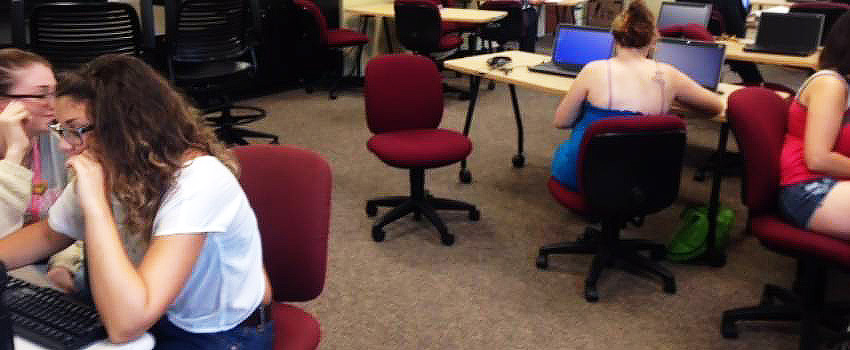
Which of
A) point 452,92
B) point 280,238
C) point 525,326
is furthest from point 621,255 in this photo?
point 452,92

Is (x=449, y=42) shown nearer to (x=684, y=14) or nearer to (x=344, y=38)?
(x=344, y=38)

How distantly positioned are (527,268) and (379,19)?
3.94 m

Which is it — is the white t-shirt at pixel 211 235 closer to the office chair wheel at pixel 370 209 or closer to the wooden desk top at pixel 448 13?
the office chair wheel at pixel 370 209

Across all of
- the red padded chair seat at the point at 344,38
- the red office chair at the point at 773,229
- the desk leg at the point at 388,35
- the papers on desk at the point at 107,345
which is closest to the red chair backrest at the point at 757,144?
the red office chair at the point at 773,229

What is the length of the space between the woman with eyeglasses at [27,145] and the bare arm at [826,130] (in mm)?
1956

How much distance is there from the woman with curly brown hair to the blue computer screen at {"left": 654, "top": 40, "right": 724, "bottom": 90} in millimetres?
2245

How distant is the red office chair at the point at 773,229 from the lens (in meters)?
2.02

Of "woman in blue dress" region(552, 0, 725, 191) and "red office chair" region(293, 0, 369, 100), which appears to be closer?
"woman in blue dress" region(552, 0, 725, 191)

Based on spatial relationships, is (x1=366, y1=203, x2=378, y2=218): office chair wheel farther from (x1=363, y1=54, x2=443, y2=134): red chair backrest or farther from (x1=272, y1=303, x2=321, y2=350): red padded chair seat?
(x1=272, y1=303, x2=321, y2=350): red padded chair seat

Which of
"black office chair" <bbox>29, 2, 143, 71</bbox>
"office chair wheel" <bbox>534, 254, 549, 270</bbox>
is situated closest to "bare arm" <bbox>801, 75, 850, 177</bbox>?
"office chair wheel" <bbox>534, 254, 549, 270</bbox>

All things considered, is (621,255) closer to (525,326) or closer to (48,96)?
(525,326)

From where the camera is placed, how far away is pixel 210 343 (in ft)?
4.25

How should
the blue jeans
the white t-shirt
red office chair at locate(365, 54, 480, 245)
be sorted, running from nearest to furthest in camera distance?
1. the white t-shirt
2. the blue jeans
3. red office chair at locate(365, 54, 480, 245)

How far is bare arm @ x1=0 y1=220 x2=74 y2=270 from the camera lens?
1.33 m
